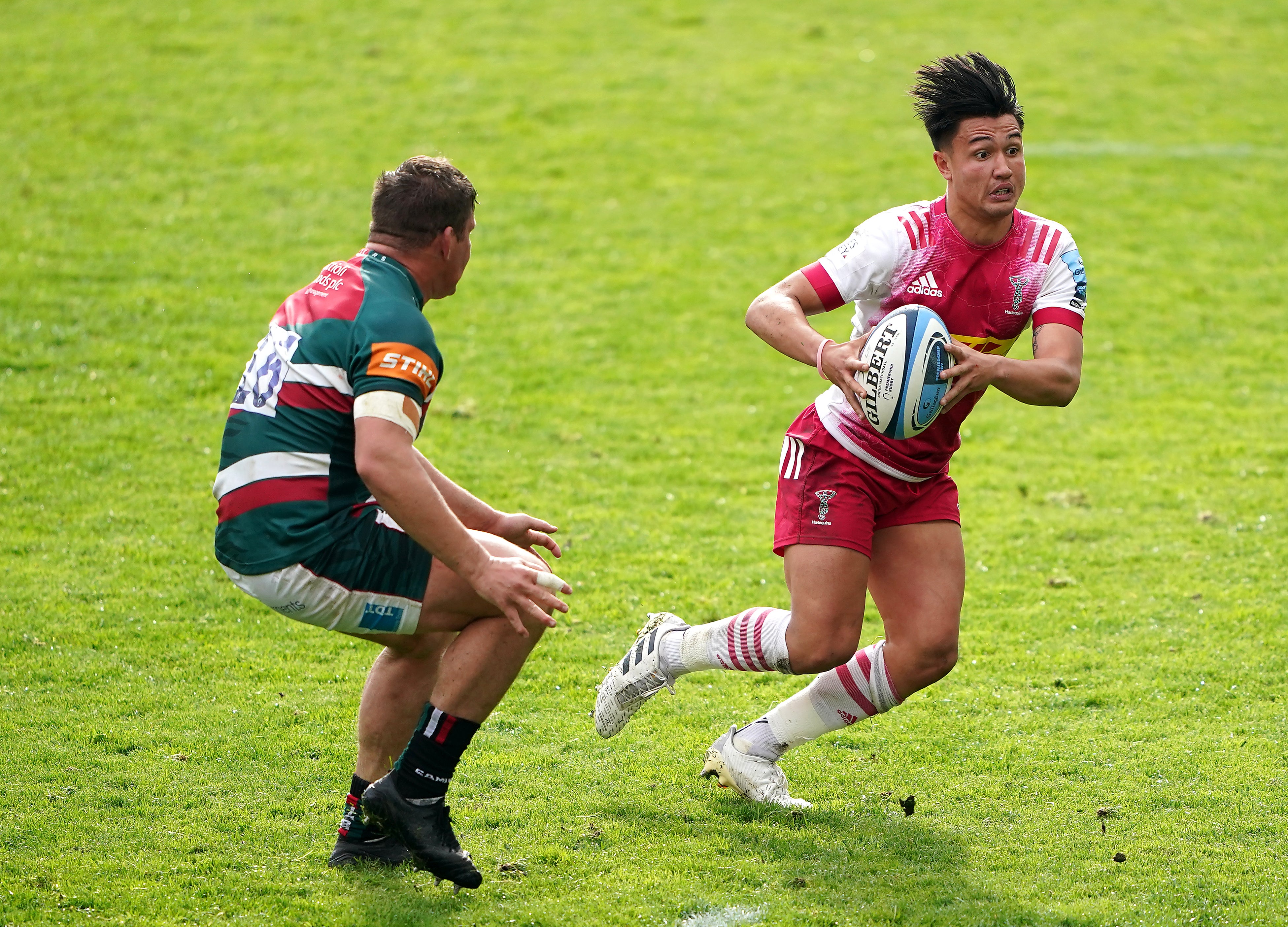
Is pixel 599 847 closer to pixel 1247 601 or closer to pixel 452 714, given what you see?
pixel 452 714

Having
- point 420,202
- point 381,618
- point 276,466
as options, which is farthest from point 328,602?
point 420,202

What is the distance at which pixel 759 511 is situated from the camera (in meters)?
8.46

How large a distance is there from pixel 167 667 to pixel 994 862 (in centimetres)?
383

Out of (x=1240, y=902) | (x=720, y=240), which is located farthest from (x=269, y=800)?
(x=720, y=240)

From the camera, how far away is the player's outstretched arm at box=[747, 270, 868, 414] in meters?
4.53

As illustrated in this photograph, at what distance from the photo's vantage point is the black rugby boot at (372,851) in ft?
14.5

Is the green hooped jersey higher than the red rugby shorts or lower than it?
higher

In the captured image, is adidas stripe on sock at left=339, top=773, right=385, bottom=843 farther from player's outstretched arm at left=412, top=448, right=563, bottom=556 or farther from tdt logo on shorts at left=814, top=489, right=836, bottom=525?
tdt logo on shorts at left=814, top=489, right=836, bottom=525

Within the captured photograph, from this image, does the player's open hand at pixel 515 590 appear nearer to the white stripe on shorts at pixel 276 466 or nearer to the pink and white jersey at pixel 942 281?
the white stripe on shorts at pixel 276 466

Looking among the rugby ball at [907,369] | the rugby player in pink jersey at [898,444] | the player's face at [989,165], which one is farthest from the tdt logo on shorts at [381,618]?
the player's face at [989,165]

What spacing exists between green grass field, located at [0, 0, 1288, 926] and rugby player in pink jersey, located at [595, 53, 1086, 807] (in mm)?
525

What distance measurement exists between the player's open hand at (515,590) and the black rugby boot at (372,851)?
1029 millimetres

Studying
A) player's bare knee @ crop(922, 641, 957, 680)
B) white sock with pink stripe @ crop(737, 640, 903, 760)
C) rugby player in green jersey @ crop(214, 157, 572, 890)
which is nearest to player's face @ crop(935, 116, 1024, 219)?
player's bare knee @ crop(922, 641, 957, 680)

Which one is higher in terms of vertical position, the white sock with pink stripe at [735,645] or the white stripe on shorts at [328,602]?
the white stripe on shorts at [328,602]
